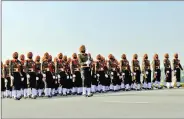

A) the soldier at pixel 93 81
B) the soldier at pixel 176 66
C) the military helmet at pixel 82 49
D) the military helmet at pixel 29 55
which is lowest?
the soldier at pixel 93 81

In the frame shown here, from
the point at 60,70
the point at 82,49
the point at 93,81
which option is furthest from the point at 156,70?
the point at 82,49

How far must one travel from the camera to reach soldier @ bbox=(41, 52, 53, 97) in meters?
22.1

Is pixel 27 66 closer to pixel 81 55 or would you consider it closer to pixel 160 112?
pixel 81 55

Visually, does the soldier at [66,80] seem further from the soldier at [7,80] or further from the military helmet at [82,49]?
the soldier at [7,80]

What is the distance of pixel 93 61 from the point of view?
85.9ft

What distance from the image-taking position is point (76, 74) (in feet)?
76.3

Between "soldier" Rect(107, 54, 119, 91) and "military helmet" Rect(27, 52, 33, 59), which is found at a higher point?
"military helmet" Rect(27, 52, 33, 59)

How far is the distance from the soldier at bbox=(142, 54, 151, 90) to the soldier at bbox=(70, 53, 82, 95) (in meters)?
5.42

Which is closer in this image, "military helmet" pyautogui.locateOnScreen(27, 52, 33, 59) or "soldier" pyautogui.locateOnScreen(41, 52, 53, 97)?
"military helmet" pyautogui.locateOnScreen(27, 52, 33, 59)

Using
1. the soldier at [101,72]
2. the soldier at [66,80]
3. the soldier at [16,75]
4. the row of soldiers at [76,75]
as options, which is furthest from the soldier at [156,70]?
the soldier at [16,75]

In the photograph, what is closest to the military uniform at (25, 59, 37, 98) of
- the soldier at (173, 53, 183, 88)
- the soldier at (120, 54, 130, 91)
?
the soldier at (120, 54, 130, 91)

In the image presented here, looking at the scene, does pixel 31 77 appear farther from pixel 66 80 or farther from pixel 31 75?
pixel 66 80

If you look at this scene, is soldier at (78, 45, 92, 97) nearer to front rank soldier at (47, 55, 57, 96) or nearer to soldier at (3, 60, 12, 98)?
front rank soldier at (47, 55, 57, 96)

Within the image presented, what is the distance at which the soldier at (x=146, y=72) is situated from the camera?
27.8m
